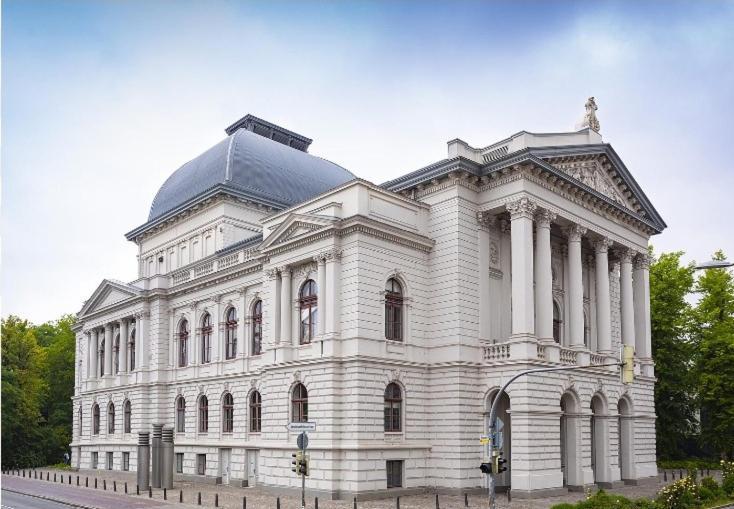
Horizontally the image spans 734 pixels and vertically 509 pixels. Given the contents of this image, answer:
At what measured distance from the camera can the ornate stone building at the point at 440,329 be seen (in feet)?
113

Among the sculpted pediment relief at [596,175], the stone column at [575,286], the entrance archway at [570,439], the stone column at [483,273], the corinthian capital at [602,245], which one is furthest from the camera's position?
the corinthian capital at [602,245]

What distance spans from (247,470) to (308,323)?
1051cm

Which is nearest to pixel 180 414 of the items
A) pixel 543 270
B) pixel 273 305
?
pixel 273 305

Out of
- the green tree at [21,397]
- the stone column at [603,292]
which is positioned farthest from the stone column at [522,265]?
the green tree at [21,397]

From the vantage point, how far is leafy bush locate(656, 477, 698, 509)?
2575 centimetres

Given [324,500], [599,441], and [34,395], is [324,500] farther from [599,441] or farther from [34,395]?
[34,395]

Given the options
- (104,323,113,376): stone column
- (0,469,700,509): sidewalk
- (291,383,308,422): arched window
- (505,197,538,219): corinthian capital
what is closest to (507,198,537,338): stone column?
(505,197,538,219): corinthian capital

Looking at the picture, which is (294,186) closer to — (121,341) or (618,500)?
(121,341)

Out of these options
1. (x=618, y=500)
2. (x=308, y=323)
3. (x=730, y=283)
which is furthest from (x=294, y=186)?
(x=618, y=500)

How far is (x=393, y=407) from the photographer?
35.5 m

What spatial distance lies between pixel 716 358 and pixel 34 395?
5617 cm

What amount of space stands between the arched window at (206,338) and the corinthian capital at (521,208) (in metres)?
20.9

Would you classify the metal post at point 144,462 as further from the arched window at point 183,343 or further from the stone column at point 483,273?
the stone column at point 483,273

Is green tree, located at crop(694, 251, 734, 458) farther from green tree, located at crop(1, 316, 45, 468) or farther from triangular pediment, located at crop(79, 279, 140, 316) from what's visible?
green tree, located at crop(1, 316, 45, 468)
